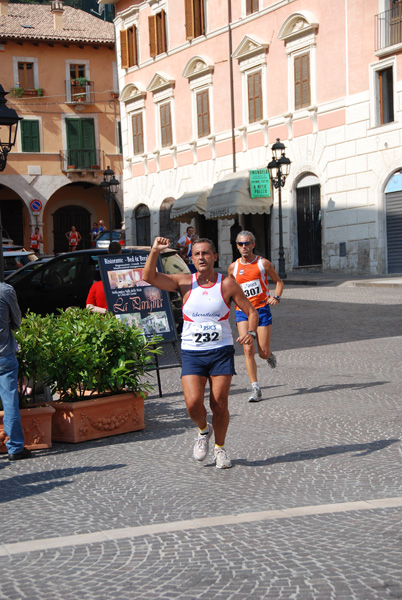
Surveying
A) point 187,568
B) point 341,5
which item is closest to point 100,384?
point 187,568

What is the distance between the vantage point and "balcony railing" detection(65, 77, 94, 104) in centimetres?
5181

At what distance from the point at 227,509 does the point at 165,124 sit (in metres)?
35.5

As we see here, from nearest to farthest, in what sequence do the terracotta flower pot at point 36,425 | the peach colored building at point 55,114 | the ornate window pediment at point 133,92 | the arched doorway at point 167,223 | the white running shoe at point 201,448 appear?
the white running shoe at point 201,448 < the terracotta flower pot at point 36,425 < the arched doorway at point 167,223 < the ornate window pediment at point 133,92 < the peach colored building at point 55,114

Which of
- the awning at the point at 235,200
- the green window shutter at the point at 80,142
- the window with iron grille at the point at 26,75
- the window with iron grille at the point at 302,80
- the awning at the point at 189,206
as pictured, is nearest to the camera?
the window with iron grille at the point at 302,80

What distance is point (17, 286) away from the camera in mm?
16234

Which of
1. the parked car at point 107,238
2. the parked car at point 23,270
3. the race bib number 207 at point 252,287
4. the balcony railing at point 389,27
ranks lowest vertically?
the race bib number 207 at point 252,287

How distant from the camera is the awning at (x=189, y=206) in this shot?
36375mm

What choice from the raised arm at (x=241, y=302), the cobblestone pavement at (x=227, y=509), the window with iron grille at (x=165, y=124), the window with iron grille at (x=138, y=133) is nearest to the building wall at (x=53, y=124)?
the window with iron grille at (x=138, y=133)

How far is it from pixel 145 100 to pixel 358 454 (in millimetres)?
35973

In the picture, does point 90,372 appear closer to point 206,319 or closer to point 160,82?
point 206,319

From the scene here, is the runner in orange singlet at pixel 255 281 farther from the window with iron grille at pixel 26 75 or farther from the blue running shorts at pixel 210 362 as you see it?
the window with iron grille at pixel 26 75

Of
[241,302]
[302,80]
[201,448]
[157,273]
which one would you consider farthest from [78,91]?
[201,448]

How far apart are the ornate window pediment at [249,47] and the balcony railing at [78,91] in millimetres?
18528

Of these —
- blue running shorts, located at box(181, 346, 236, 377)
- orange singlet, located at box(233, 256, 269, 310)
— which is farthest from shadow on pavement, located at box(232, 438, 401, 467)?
orange singlet, located at box(233, 256, 269, 310)
